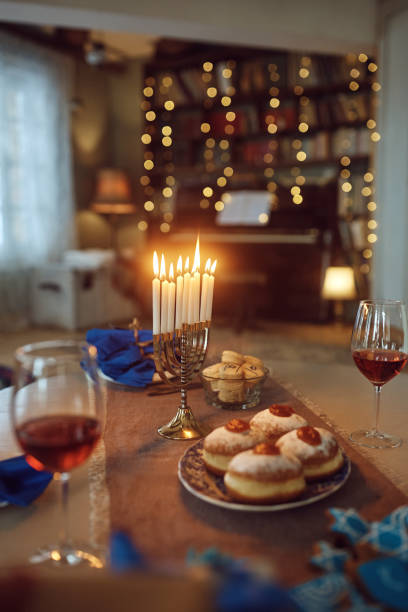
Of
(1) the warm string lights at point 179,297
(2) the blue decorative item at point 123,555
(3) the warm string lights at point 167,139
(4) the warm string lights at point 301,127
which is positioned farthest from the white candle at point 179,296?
(3) the warm string lights at point 167,139

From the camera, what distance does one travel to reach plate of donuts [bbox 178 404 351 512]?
0.58 m

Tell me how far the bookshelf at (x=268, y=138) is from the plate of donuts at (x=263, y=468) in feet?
14.2

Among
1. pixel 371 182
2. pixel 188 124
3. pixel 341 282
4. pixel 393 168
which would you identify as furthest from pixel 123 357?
pixel 188 124

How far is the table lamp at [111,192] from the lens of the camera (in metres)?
5.90

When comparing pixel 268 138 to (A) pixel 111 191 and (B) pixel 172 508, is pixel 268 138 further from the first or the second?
(B) pixel 172 508

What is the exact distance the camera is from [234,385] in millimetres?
958

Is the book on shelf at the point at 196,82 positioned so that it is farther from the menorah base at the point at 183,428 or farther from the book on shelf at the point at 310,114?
the menorah base at the point at 183,428

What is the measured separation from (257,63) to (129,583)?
→ 19.4 feet

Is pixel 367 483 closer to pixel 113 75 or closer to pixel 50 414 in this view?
pixel 50 414

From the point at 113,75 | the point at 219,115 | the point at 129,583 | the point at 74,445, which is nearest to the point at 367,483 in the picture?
the point at 74,445

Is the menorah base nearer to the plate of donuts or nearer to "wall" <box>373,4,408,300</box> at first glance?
the plate of donuts

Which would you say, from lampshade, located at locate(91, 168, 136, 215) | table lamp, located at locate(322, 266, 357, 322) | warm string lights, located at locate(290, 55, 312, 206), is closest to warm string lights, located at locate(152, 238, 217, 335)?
table lamp, located at locate(322, 266, 357, 322)

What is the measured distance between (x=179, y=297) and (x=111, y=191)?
5294mm

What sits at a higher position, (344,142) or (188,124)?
(188,124)
